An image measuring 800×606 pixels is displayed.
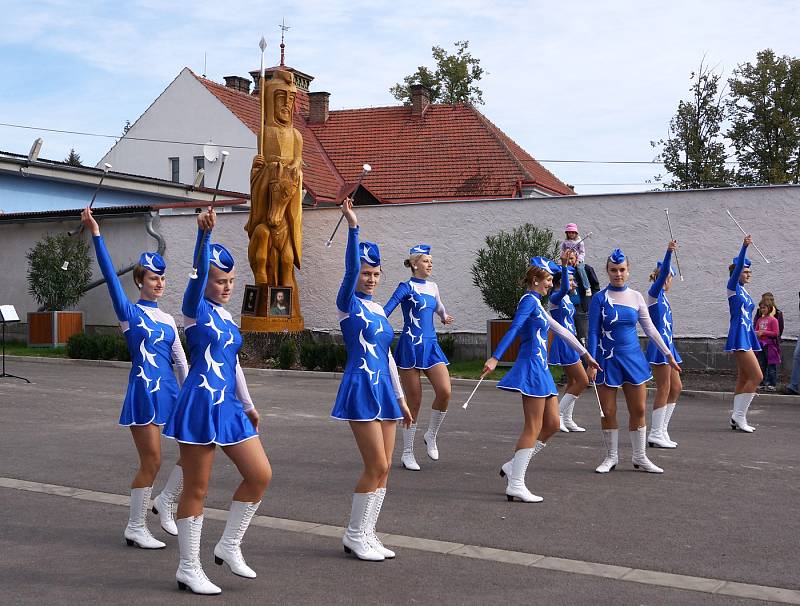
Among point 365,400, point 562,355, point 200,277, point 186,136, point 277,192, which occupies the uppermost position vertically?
point 186,136

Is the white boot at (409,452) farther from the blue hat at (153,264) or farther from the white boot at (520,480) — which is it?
the blue hat at (153,264)

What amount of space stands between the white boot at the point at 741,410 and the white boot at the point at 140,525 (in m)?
7.83

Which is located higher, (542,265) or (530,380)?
(542,265)

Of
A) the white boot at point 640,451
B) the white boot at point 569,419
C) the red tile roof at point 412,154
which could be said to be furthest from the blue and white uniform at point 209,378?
the red tile roof at point 412,154

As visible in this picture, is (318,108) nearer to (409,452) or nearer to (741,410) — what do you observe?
(741,410)

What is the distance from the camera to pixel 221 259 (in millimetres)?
5719

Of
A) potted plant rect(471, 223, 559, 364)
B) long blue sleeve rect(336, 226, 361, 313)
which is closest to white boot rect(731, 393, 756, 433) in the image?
long blue sleeve rect(336, 226, 361, 313)

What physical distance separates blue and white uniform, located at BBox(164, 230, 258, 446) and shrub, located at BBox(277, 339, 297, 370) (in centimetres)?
1442

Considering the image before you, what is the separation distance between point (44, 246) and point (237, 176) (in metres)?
12.2

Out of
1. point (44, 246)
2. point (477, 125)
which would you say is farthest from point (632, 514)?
point (477, 125)

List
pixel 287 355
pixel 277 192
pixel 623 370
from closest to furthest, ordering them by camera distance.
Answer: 1. pixel 623 370
2. pixel 287 355
3. pixel 277 192

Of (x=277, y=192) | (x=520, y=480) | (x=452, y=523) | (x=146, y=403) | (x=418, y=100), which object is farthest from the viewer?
(x=418, y=100)

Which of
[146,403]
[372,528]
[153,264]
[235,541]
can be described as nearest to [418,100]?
A: [153,264]

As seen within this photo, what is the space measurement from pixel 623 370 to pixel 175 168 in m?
31.8
